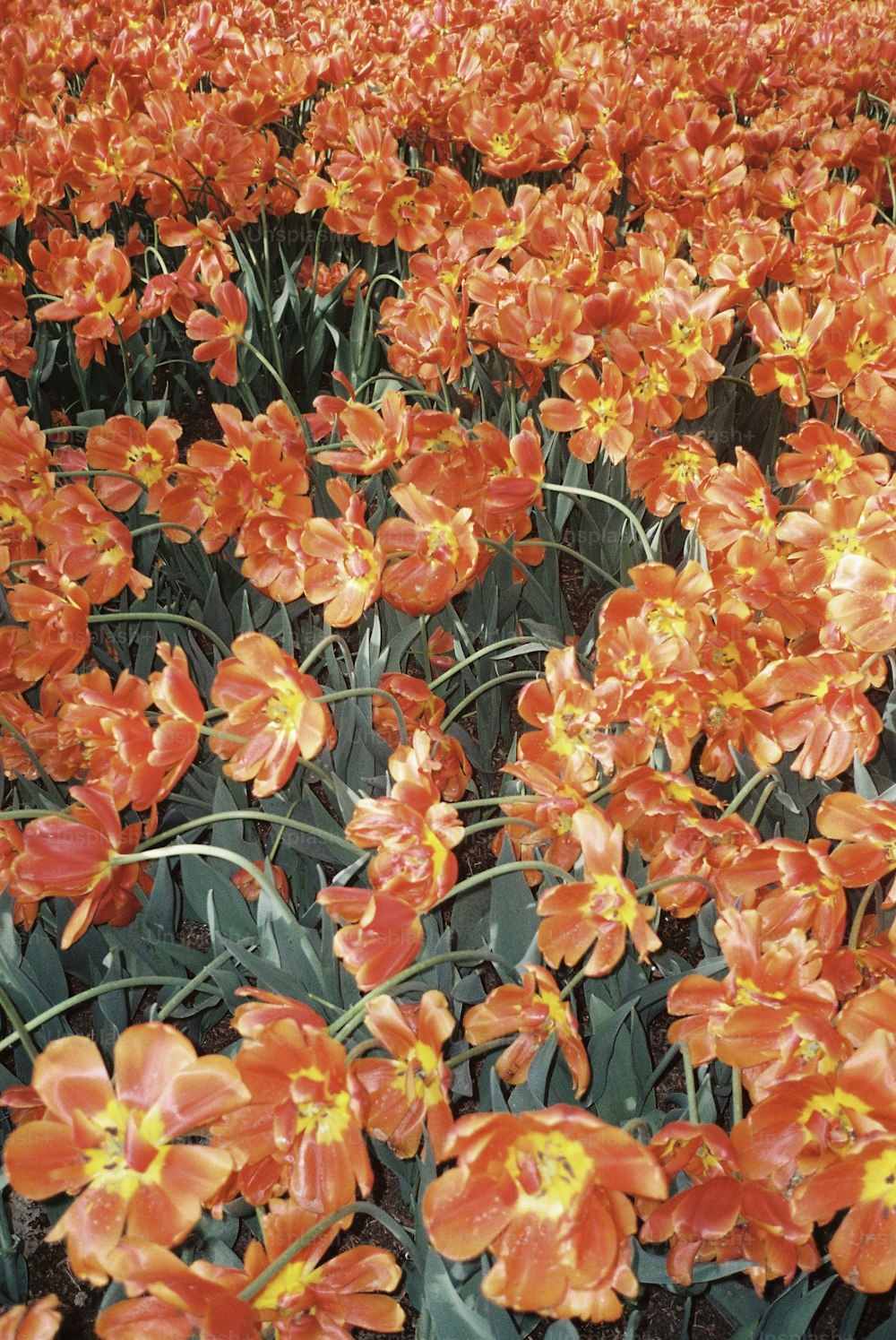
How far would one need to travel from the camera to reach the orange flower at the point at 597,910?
36.9 inches

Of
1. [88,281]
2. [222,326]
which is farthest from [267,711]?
[88,281]

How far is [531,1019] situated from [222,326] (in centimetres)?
153

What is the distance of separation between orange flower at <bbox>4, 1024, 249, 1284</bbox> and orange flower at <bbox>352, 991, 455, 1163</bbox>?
19cm

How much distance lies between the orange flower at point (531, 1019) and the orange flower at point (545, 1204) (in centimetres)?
29

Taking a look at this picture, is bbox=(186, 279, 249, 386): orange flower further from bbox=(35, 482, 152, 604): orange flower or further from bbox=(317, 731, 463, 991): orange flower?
bbox=(317, 731, 463, 991): orange flower

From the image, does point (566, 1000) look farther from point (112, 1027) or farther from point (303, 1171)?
point (112, 1027)

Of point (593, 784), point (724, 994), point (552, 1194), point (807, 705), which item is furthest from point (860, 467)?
point (552, 1194)

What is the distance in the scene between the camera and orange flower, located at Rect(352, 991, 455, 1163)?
35.1 inches

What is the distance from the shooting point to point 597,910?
3.19 feet

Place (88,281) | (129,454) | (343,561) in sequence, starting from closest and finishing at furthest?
(343,561)
(129,454)
(88,281)

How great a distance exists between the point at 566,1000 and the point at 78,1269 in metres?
0.60

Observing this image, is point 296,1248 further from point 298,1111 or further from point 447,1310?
point 447,1310

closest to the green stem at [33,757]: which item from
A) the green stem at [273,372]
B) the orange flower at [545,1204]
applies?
the green stem at [273,372]

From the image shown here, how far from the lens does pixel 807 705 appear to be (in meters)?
1.17
